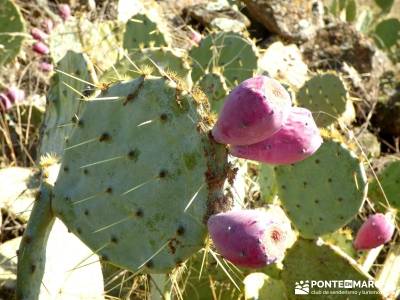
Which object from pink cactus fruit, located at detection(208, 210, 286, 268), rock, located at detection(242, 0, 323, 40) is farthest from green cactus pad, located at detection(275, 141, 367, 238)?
rock, located at detection(242, 0, 323, 40)

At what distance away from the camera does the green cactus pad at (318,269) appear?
6.48 feet

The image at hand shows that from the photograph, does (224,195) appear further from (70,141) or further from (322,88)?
(322,88)

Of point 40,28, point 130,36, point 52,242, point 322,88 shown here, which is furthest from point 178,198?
point 40,28

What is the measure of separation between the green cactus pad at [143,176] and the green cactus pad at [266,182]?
1.18m

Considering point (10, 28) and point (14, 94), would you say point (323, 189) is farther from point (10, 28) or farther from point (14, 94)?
point (10, 28)

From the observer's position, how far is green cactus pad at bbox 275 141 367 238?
2.00 meters

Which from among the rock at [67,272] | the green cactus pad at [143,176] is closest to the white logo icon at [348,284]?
the rock at [67,272]

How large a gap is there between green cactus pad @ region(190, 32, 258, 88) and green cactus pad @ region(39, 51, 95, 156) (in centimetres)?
67

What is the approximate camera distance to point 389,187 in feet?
8.63

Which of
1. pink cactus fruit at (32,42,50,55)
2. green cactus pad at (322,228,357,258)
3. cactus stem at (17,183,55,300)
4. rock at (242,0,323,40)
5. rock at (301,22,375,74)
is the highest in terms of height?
cactus stem at (17,183,55,300)

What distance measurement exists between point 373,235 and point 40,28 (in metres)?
2.45

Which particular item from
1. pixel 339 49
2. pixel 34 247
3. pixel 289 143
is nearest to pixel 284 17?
pixel 339 49

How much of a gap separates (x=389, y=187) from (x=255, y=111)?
1.69 metres

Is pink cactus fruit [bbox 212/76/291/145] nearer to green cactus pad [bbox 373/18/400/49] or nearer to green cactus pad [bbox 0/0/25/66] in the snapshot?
green cactus pad [bbox 0/0/25/66]
